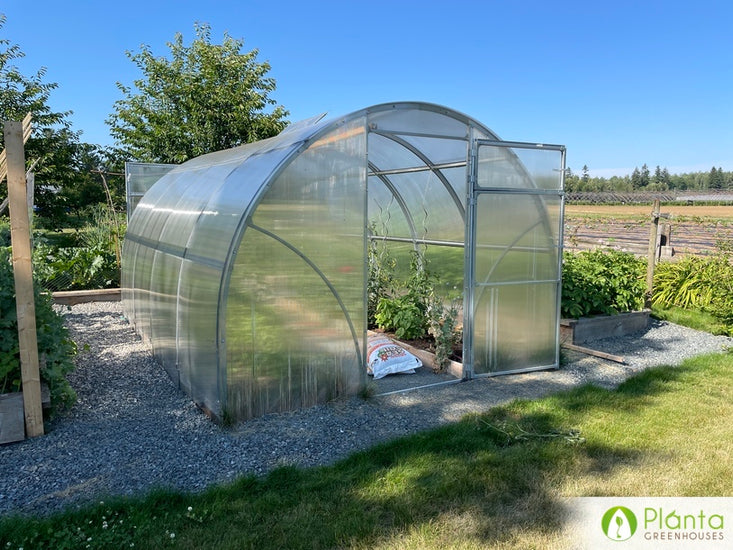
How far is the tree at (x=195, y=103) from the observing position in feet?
45.7

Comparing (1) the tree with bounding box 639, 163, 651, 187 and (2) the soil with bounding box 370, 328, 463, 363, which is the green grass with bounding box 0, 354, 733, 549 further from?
(1) the tree with bounding box 639, 163, 651, 187

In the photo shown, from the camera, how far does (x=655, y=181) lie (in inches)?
3130

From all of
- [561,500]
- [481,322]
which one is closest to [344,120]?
[481,322]

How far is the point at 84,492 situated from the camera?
3.59 m

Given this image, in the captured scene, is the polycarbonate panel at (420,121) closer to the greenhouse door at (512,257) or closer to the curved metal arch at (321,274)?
the greenhouse door at (512,257)

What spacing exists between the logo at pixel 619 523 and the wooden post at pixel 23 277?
4.20m

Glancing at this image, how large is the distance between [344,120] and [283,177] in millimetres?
860

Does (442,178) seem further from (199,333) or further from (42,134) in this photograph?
(42,134)

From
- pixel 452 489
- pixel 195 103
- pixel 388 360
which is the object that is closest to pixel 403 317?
pixel 388 360

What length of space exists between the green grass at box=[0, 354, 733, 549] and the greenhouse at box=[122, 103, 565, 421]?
1.19 metres

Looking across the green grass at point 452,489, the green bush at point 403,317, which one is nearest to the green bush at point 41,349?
the green grass at point 452,489

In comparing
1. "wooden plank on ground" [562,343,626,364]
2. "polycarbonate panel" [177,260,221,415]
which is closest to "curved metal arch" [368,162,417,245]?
"wooden plank on ground" [562,343,626,364]

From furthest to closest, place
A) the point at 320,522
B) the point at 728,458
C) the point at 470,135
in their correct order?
the point at 470,135 < the point at 728,458 < the point at 320,522

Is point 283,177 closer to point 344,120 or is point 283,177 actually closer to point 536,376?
point 344,120
